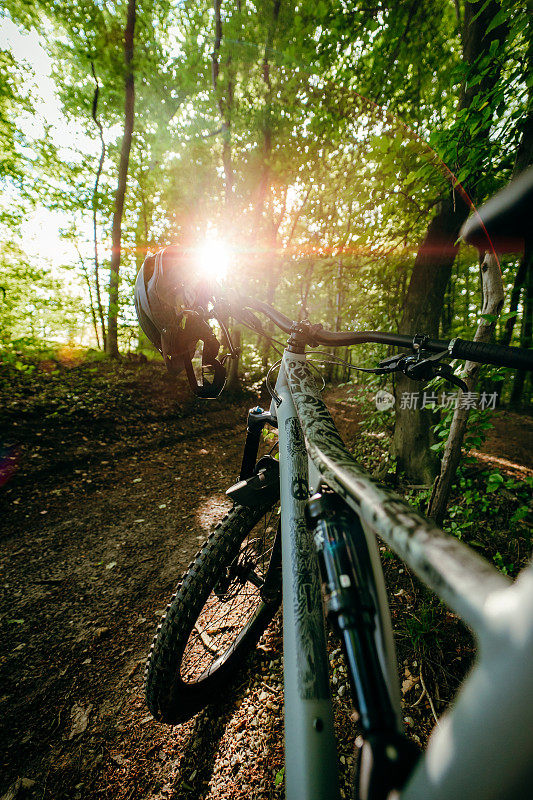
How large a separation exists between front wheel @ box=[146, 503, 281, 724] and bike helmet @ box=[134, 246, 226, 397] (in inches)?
36.6

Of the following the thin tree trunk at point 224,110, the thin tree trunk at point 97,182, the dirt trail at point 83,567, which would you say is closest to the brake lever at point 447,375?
the dirt trail at point 83,567

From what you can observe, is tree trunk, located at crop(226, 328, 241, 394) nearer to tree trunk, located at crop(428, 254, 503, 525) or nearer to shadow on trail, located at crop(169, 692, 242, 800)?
tree trunk, located at crop(428, 254, 503, 525)

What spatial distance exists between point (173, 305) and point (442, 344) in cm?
124

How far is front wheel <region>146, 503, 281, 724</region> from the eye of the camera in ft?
4.67

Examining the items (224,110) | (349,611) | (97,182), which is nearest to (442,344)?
(349,611)

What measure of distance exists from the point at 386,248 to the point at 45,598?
5.62m

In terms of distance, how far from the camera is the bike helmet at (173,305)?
1.41 meters

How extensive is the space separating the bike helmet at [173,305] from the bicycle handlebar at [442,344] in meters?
0.30

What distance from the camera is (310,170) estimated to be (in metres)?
10.4

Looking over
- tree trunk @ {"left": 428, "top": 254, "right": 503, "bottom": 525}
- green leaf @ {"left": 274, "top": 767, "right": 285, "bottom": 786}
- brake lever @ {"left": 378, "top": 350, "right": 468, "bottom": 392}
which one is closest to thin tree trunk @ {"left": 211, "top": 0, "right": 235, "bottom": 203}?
tree trunk @ {"left": 428, "top": 254, "right": 503, "bottom": 525}

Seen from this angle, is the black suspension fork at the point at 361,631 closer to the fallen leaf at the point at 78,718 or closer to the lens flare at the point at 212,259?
the lens flare at the point at 212,259

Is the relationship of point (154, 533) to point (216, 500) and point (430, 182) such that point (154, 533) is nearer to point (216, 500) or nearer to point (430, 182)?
point (216, 500)

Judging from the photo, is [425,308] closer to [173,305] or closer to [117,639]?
[173,305]

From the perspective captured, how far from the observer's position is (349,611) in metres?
0.75
